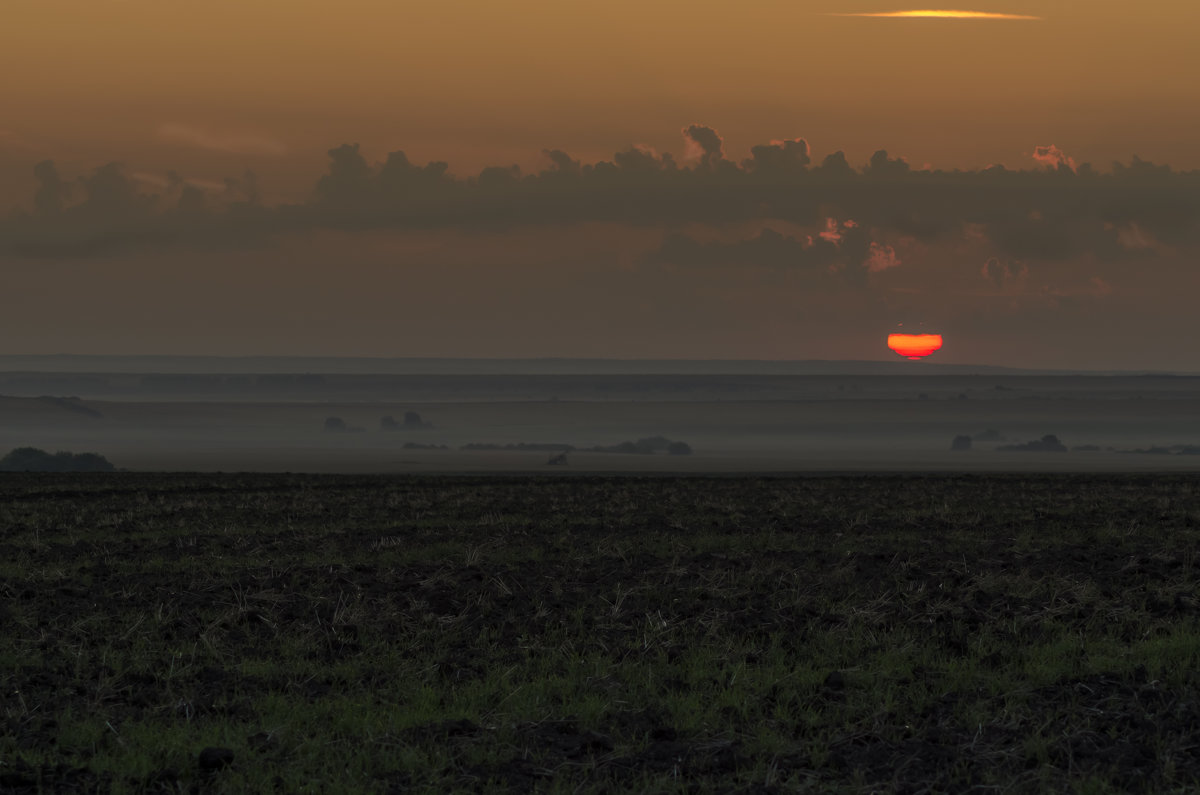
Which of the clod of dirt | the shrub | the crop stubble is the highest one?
the crop stubble

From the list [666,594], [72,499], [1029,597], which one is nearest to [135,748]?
[666,594]

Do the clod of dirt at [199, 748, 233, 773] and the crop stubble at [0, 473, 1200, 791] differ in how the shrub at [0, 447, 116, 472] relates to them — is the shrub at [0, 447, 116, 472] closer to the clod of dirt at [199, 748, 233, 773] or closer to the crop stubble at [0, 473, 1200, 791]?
the crop stubble at [0, 473, 1200, 791]

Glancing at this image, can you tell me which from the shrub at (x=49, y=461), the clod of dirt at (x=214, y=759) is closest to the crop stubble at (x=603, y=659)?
the clod of dirt at (x=214, y=759)

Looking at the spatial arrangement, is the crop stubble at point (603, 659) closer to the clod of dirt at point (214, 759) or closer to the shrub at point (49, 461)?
the clod of dirt at point (214, 759)

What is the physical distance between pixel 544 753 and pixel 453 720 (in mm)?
1301

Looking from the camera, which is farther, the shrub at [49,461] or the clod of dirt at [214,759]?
the shrub at [49,461]

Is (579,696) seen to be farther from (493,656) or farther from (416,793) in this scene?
(416,793)

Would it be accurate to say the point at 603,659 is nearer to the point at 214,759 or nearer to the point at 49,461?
the point at 214,759

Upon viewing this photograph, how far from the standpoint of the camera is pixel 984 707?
12.1 metres

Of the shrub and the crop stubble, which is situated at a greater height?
the crop stubble

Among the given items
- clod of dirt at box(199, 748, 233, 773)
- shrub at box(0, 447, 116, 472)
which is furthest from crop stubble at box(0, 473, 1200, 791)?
shrub at box(0, 447, 116, 472)

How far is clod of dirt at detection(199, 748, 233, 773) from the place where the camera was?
10391mm

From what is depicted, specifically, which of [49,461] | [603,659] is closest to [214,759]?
[603,659]

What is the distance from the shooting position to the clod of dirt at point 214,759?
34.1ft
